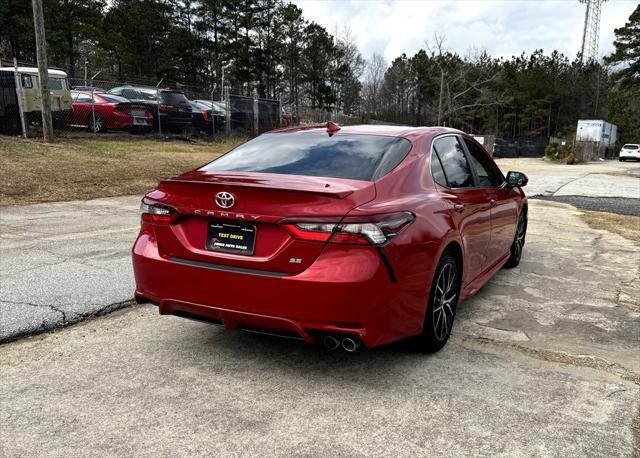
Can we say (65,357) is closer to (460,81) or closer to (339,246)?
(339,246)

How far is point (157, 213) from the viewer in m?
3.47

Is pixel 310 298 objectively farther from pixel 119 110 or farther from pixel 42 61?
pixel 119 110

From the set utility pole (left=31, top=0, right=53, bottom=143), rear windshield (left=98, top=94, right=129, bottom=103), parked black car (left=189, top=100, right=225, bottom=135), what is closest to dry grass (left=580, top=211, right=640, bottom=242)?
utility pole (left=31, top=0, right=53, bottom=143)

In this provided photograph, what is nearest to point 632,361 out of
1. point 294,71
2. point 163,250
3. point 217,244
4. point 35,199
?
point 217,244

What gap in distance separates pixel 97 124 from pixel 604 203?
53.4 ft

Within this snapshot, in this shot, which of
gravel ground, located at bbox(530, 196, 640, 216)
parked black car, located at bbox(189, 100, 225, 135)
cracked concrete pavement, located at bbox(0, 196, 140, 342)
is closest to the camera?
cracked concrete pavement, located at bbox(0, 196, 140, 342)

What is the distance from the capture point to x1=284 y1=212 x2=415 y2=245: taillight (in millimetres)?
2969

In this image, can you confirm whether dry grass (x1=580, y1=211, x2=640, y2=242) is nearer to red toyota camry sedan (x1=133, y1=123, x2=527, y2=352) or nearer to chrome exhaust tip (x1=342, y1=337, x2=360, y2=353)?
red toyota camry sedan (x1=133, y1=123, x2=527, y2=352)

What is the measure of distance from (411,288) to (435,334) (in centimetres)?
59

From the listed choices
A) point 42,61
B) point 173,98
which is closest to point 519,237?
point 42,61

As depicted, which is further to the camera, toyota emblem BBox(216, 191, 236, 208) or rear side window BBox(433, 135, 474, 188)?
rear side window BBox(433, 135, 474, 188)

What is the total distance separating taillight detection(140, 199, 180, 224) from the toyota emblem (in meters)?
0.34

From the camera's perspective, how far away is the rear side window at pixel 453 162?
420 cm

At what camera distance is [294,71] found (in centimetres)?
6231
